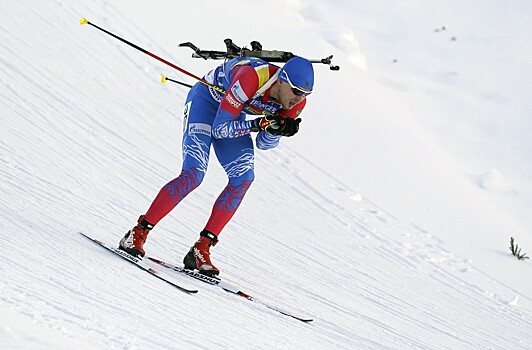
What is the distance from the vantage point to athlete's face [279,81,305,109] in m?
4.27

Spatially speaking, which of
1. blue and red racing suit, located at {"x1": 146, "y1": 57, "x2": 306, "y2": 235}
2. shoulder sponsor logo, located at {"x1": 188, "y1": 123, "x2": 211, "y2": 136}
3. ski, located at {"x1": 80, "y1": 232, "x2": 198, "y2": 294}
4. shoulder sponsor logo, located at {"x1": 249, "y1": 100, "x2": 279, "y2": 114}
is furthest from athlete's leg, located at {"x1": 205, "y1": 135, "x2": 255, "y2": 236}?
ski, located at {"x1": 80, "y1": 232, "x2": 198, "y2": 294}

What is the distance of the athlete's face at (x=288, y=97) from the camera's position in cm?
427

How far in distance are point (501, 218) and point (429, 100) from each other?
4520mm

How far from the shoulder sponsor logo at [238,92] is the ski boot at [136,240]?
840 mm

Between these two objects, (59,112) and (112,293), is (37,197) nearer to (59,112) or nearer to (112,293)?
(112,293)

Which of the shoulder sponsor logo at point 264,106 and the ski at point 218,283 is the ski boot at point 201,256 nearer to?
the ski at point 218,283

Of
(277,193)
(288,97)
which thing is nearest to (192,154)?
(288,97)

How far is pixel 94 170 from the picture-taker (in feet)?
21.1

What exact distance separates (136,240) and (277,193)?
3649 millimetres

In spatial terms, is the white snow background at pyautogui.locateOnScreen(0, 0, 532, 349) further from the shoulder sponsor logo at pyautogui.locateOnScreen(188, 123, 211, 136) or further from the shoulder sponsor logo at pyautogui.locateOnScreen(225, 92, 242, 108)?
the shoulder sponsor logo at pyautogui.locateOnScreen(225, 92, 242, 108)

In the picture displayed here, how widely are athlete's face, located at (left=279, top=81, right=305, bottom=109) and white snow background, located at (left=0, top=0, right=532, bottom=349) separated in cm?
106

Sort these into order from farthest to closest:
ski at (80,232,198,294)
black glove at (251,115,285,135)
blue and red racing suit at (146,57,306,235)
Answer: blue and red racing suit at (146,57,306,235) → black glove at (251,115,285,135) → ski at (80,232,198,294)

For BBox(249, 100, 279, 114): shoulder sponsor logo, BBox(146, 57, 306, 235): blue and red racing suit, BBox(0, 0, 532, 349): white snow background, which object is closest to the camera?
BBox(0, 0, 532, 349): white snow background

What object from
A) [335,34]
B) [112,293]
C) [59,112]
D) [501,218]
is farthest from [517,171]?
[112,293]
